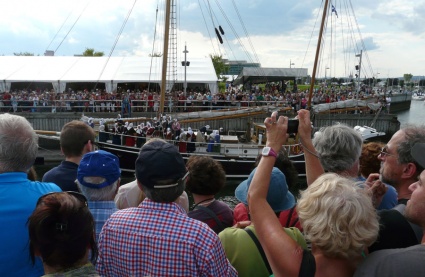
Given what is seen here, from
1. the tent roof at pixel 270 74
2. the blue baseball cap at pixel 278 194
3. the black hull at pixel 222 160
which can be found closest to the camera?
the blue baseball cap at pixel 278 194

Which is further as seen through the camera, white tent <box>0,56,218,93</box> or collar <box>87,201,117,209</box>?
white tent <box>0,56,218,93</box>

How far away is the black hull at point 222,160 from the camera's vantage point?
1405cm

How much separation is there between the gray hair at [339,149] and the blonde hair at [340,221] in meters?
0.83

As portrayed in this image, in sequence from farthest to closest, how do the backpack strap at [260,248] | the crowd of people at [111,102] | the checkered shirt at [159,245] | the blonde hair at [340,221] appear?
the crowd of people at [111,102]
the backpack strap at [260,248]
the checkered shirt at [159,245]
the blonde hair at [340,221]

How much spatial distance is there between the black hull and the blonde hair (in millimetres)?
12247

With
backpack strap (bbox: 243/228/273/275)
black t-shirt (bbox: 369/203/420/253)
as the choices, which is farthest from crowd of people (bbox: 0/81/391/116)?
black t-shirt (bbox: 369/203/420/253)

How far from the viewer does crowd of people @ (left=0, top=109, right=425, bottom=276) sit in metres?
1.55

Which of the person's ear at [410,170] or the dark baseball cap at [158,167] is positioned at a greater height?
the dark baseball cap at [158,167]

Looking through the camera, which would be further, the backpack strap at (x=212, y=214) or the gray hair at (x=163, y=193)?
the backpack strap at (x=212, y=214)

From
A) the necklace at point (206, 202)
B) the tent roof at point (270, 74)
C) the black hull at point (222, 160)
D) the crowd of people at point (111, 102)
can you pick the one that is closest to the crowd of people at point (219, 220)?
the necklace at point (206, 202)

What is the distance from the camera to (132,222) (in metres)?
1.83

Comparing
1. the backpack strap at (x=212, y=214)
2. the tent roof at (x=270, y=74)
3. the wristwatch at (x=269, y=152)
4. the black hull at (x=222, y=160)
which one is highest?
the tent roof at (x=270, y=74)

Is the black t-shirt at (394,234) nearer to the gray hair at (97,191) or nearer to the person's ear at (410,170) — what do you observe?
the person's ear at (410,170)

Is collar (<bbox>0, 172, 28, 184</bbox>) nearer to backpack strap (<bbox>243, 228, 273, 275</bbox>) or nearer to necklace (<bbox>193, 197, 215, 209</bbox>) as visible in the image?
necklace (<bbox>193, 197, 215, 209</bbox>)
